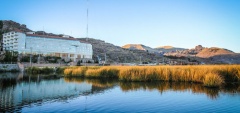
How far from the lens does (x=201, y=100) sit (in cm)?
1684

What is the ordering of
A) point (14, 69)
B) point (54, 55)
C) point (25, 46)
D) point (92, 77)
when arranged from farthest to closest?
point (54, 55) < point (25, 46) < point (14, 69) < point (92, 77)

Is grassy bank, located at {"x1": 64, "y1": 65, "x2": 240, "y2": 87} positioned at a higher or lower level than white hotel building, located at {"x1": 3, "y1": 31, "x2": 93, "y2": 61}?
lower

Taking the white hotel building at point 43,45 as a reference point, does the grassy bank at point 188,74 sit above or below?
below

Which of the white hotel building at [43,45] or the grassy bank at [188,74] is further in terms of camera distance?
the white hotel building at [43,45]

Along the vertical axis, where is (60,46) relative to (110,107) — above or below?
above

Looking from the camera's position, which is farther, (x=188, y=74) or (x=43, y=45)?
(x=43, y=45)

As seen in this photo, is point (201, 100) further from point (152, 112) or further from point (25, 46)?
point (25, 46)

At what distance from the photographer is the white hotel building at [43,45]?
11131cm

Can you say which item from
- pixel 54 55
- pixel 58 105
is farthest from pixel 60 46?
pixel 58 105

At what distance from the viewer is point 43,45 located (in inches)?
4643

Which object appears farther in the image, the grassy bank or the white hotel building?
the white hotel building

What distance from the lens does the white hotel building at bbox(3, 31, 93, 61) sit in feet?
365

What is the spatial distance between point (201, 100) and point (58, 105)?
9.99 m

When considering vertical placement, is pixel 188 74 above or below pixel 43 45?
below
